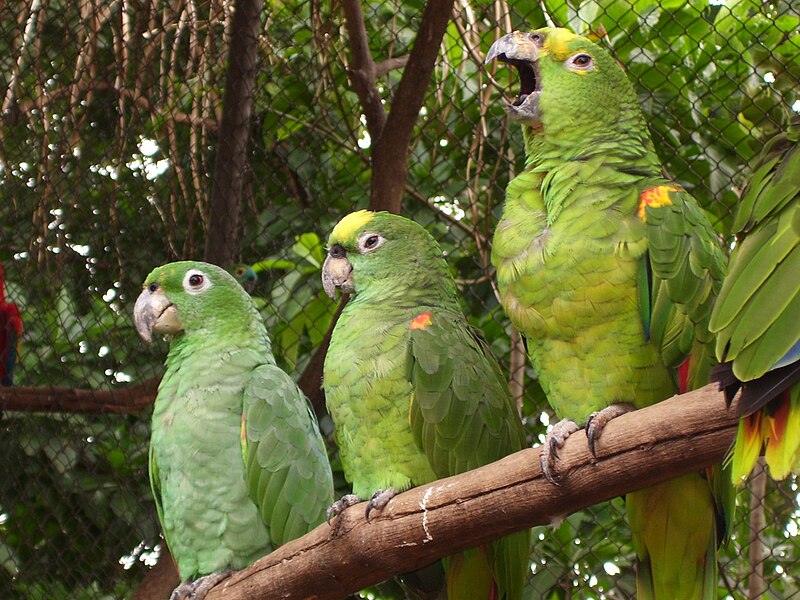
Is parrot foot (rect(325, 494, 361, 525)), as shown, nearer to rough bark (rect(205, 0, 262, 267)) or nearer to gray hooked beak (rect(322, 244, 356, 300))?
gray hooked beak (rect(322, 244, 356, 300))

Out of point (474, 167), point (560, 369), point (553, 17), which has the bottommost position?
point (560, 369)

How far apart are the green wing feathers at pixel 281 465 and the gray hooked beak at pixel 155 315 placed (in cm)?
22

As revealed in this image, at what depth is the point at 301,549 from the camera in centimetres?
123

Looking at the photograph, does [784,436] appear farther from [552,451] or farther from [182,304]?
[182,304]

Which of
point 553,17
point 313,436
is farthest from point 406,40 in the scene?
point 313,436

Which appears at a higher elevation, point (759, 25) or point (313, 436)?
point (759, 25)

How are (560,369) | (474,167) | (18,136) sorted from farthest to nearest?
(18,136) < (474,167) < (560,369)

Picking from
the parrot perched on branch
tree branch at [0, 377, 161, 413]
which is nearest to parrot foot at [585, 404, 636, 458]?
tree branch at [0, 377, 161, 413]

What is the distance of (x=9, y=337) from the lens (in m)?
2.85

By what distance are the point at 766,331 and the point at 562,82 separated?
62cm

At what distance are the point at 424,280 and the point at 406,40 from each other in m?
1.23

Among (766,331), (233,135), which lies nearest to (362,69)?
(233,135)

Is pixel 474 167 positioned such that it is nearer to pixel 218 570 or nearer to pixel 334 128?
pixel 334 128

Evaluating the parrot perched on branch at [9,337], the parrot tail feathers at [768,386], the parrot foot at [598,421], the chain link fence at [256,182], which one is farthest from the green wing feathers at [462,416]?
the parrot perched on branch at [9,337]
